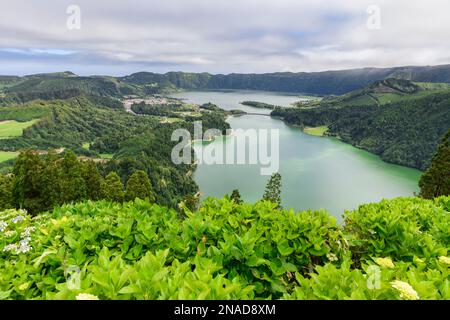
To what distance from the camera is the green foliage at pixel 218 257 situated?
2.39 meters

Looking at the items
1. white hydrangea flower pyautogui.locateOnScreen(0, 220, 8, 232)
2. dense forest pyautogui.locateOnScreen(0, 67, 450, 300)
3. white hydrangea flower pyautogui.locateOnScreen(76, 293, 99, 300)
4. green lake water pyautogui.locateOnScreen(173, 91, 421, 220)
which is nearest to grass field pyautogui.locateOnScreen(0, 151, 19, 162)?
green lake water pyautogui.locateOnScreen(173, 91, 421, 220)

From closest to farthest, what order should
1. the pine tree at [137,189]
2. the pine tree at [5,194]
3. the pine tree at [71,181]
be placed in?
the pine tree at [71,181] → the pine tree at [5,194] → the pine tree at [137,189]

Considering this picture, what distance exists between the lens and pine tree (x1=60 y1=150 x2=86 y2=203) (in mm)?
23344

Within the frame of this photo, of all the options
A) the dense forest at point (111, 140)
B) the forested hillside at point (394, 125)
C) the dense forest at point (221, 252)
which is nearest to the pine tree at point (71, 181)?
the dense forest at point (111, 140)

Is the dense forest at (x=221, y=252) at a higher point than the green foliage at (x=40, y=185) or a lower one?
higher

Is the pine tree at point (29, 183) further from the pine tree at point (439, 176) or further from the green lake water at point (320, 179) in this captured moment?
the green lake water at point (320, 179)

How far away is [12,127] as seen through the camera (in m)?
136

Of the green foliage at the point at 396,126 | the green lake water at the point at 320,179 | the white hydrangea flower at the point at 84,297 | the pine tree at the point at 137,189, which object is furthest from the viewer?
the green foliage at the point at 396,126

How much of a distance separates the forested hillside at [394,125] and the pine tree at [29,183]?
88.2 meters

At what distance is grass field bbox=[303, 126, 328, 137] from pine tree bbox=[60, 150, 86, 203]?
111489 mm

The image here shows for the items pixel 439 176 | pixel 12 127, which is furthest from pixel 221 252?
pixel 12 127

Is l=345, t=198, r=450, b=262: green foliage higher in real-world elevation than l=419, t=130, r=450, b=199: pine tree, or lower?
higher

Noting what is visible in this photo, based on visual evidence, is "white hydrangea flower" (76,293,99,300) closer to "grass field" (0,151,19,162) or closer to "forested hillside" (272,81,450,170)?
"forested hillside" (272,81,450,170)
